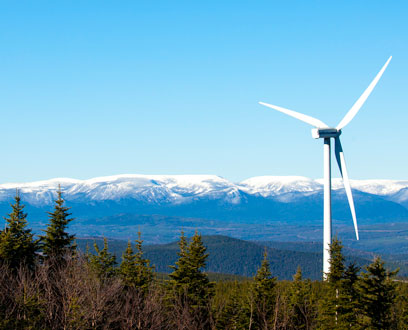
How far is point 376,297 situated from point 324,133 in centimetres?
2750

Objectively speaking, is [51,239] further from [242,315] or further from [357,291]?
[357,291]

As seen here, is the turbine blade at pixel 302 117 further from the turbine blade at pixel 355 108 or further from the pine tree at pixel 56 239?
the pine tree at pixel 56 239

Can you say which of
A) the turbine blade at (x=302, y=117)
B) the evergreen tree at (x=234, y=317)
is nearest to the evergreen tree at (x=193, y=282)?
the evergreen tree at (x=234, y=317)

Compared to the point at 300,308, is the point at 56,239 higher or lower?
higher

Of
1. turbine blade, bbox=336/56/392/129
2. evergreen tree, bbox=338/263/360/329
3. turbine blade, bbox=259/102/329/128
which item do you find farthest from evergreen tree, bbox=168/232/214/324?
turbine blade, bbox=336/56/392/129

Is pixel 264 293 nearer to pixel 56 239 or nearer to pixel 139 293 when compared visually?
pixel 139 293

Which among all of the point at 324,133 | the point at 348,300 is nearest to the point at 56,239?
the point at 348,300

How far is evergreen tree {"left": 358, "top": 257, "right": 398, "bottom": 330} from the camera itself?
2186 inches

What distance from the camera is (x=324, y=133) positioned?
7794 centimetres

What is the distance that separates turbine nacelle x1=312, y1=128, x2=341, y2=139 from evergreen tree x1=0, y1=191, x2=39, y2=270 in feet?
118

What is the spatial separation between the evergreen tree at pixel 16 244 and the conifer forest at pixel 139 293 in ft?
0.34

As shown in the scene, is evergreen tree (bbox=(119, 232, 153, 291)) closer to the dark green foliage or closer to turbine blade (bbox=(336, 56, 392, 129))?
the dark green foliage

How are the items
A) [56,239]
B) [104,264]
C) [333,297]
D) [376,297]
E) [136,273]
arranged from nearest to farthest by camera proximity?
1. [376,297]
2. [333,297]
3. [56,239]
4. [136,273]
5. [104,264]

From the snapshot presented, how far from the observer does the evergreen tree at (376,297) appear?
182 ft
